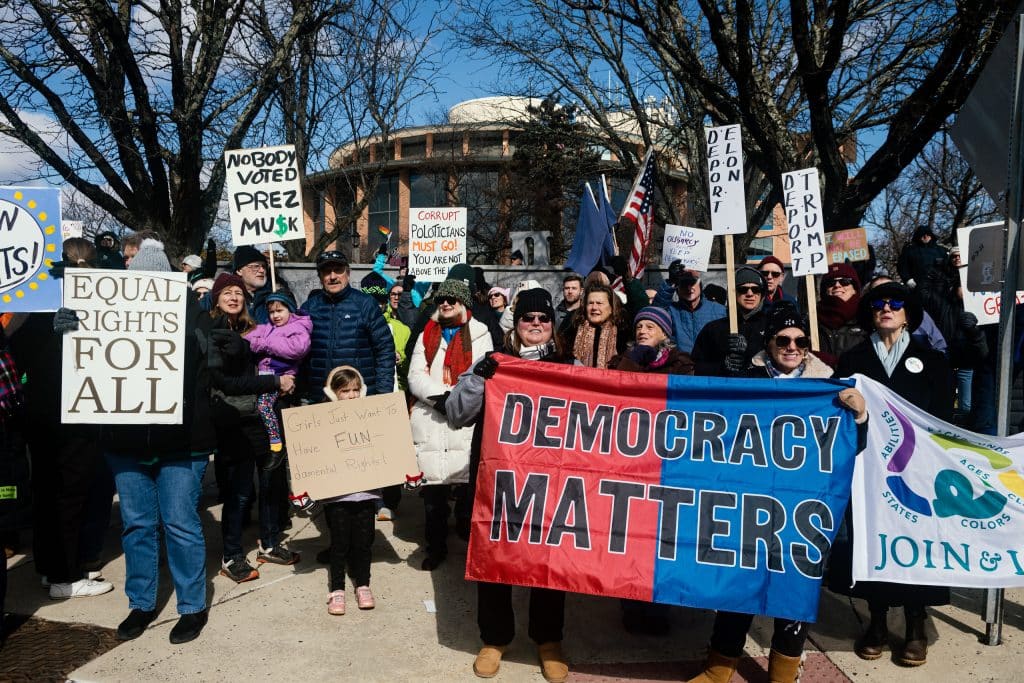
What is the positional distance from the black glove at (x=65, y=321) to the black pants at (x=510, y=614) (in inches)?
93.0

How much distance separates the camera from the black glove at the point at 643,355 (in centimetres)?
389

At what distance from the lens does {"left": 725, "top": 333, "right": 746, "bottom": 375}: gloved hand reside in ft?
13.1

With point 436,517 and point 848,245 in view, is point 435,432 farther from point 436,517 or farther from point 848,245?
point 848,245

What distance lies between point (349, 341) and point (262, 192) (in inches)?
75.4

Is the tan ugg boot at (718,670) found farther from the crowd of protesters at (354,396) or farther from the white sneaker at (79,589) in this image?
the white sneaker at (79,589)

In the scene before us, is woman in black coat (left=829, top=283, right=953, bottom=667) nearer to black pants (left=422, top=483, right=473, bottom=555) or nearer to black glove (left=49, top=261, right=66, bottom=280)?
black pants (left=422, top=483, right=473, bottom=555)

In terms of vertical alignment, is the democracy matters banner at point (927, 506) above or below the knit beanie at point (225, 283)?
below

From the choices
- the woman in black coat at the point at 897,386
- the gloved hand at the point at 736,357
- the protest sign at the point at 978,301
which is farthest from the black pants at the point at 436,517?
the protest sign at the point at 978,301

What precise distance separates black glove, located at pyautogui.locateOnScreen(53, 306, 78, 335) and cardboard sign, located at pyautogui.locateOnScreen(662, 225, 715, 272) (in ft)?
22.4

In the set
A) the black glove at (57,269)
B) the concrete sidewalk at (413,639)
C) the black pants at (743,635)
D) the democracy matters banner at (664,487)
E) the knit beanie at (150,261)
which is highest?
the knit beanie at (150,261)

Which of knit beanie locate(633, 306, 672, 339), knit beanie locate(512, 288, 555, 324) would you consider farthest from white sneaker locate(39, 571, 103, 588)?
knit beanie locate(633, 306, 672, 339)

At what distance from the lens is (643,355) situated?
390cm

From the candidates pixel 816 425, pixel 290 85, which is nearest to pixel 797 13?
pixel 816 425

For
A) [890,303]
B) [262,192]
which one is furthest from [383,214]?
[890,303]
